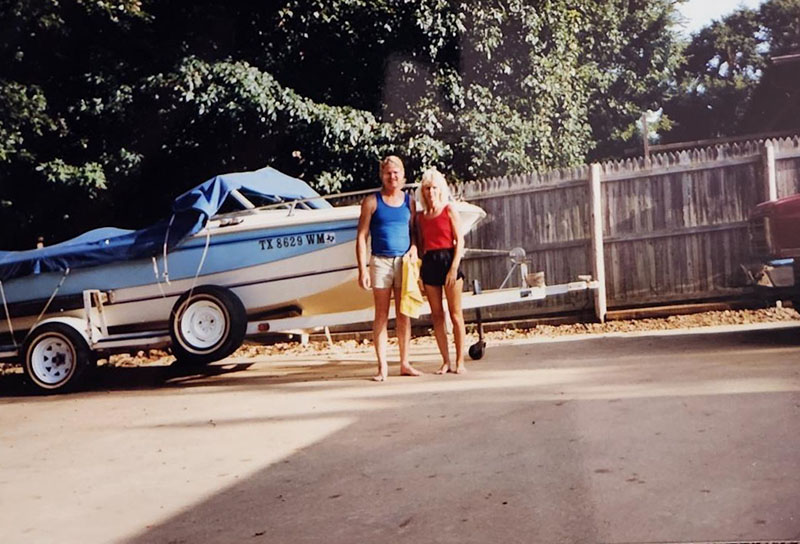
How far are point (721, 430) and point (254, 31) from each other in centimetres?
1088

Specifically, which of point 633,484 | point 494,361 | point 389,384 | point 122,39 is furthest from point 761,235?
point 122,39

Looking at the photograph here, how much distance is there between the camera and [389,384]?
7.56 meters

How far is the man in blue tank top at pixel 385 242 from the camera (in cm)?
778

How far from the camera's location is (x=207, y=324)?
27.8 ft

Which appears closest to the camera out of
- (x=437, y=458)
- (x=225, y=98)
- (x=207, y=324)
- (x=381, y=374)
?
(x=437, y=458)

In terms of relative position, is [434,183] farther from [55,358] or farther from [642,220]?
[642,220]

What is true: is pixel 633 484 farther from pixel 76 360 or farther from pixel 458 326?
pixel 76 360

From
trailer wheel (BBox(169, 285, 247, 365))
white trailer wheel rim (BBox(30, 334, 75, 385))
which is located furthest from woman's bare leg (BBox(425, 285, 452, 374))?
white trailer wheel rim (BBox(30, 334, 75, 385))

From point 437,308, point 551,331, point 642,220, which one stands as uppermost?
point 642,220

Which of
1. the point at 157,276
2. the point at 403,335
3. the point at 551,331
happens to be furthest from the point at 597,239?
the point at 157,276

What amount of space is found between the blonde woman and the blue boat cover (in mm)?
2097

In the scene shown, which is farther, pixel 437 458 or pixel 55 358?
pixel 55 358

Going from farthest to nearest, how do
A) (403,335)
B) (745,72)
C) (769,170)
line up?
(745,72) < (769,170) < (403,335)

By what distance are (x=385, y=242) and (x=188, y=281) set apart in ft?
7.13
